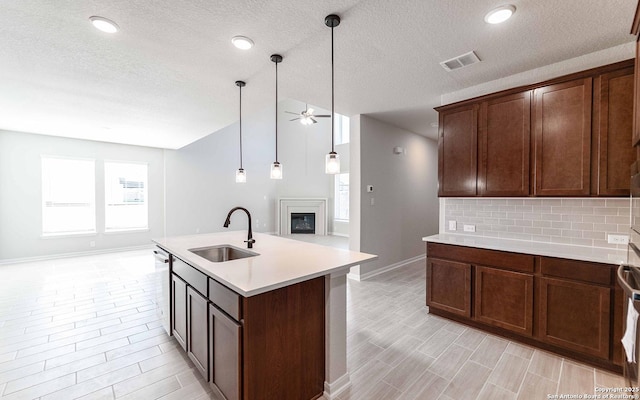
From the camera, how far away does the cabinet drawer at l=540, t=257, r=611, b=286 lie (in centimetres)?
202

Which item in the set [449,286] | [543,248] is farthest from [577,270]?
[449,286]

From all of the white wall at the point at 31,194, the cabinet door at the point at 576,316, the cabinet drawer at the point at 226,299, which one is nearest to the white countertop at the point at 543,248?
the cabinet door at the point at 576,316

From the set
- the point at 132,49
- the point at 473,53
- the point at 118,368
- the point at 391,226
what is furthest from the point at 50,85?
the point at 391,226

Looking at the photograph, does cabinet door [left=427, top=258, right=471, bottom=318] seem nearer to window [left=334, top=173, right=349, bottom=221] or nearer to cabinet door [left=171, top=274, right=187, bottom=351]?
cabinet door [left=171, top=274, right=187, bottom=351]

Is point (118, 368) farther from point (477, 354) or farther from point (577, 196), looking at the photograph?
point (577, 196)

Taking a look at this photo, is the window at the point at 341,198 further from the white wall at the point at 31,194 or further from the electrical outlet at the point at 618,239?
the electrical outlet at the point at 618,239

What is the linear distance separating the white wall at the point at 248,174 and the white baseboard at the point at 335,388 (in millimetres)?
6802

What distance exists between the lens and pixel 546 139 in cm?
245

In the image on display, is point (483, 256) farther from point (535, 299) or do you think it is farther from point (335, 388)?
point (335, 388)

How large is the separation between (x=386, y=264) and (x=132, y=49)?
4.48m

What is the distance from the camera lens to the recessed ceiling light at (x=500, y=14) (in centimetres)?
174

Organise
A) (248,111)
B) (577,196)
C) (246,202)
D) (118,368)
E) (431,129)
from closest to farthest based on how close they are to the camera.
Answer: (118,368)
(577,196)
(248,111)
(431,129)
(246,202)

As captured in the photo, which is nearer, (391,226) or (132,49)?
(132,49)

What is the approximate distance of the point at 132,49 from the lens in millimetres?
2285
